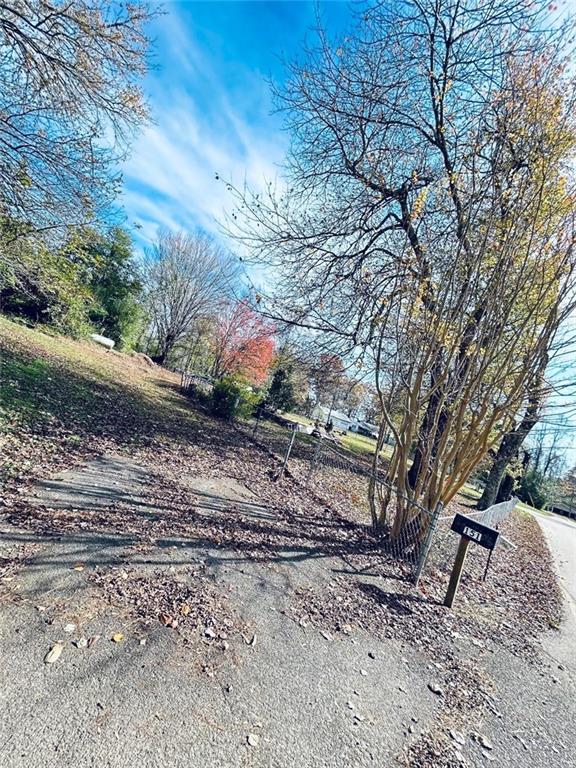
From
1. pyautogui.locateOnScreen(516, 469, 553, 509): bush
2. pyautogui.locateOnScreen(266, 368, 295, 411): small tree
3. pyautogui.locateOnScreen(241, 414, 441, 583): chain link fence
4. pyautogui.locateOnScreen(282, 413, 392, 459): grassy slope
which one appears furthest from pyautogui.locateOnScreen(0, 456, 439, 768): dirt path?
pyautogui.locateOnScreen(516, 469, 553, 509): bush

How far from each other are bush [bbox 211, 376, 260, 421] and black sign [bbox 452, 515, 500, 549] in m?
10.1

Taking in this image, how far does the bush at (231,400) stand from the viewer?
44.5ft

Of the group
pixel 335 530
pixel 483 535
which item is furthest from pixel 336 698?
pixel 335 530

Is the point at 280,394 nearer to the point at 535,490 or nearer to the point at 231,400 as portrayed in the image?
the point at 231,400

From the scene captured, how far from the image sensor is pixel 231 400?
1358cm

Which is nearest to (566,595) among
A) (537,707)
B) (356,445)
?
(537,707)

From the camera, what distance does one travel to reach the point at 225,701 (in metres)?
2.21

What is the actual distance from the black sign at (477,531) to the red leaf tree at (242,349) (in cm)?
2340

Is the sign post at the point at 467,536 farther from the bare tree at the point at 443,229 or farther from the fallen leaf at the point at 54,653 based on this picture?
the fallen leaf at the point at 54,653

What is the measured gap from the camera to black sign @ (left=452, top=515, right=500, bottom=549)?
13.0 ft

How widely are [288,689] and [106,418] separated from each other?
682 centimetres

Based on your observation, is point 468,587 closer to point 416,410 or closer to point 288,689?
point 416,410

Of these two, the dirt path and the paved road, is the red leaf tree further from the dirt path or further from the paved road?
the dirt path

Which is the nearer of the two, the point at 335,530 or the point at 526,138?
the point at 526,138
